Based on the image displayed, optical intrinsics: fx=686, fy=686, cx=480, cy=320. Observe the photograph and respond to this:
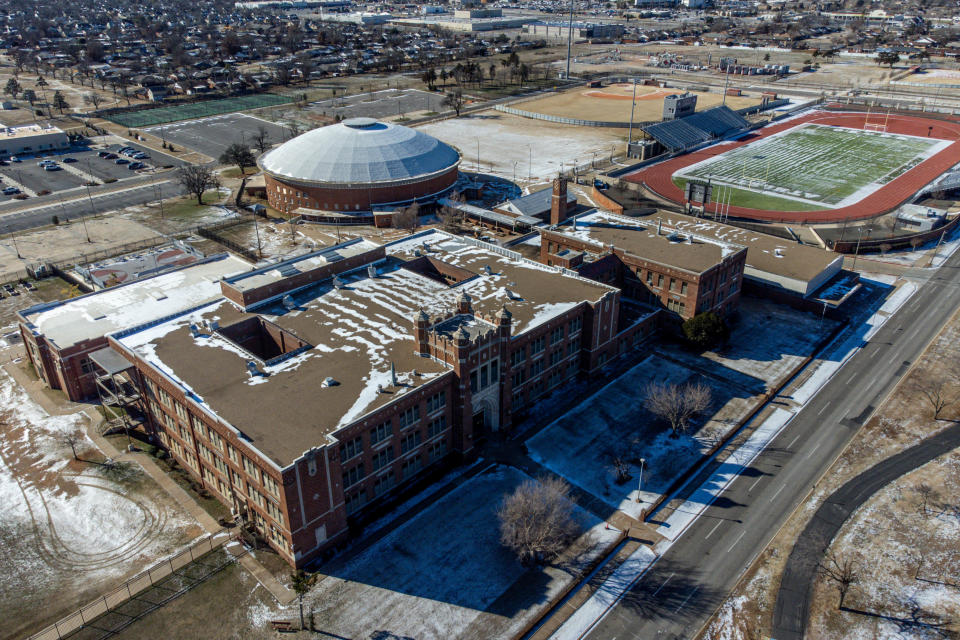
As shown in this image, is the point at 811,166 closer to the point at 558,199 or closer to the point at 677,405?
the point at 558,199

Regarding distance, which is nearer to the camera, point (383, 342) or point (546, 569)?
point (546, 569)

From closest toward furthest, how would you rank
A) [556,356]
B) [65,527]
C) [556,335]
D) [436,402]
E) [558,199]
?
1. [65,527]
2. [436,402]
3. [556,335]
4. [556,356]
5. [558,199]

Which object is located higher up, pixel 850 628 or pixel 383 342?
pixel 383 342

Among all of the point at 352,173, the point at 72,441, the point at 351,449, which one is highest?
the point at 352,173

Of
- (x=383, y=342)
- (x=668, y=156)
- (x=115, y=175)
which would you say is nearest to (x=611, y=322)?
(x=383, y=342)

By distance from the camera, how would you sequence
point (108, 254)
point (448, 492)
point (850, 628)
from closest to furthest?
point (850, 628) → point (448, 492) → point (108, 254)

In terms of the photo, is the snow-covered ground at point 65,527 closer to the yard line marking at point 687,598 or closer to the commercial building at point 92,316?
the commercial building at point 92,316

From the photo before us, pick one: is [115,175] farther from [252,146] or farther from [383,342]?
[383,342]

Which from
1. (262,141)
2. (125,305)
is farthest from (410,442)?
(262,141)
